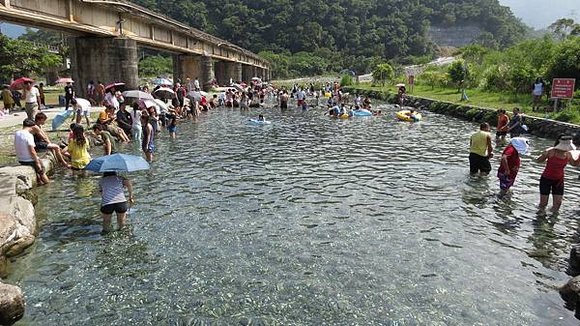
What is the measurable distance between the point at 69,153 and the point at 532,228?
1161 centimetres

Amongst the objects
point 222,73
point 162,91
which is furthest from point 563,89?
point 222,73

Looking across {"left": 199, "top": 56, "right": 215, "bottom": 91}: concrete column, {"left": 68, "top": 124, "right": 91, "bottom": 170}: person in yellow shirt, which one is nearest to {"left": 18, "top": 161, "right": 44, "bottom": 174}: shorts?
{"left": 68, "top": 124, "right": 91, "bottom": 170}: person in yellow shirt

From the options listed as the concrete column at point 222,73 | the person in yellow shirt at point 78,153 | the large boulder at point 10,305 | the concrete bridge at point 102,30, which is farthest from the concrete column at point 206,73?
the large boulder at point 10,305

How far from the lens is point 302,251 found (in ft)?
25.4

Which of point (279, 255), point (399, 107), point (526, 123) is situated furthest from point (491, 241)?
point (399, 107)

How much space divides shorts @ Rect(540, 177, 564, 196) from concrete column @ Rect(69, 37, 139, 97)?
21.7 meters

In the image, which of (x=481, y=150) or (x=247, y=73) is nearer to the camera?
(x=481, y=150)

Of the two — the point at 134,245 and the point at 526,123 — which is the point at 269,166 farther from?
the point at 526,123

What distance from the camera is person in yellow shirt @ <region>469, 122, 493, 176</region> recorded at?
468 inches

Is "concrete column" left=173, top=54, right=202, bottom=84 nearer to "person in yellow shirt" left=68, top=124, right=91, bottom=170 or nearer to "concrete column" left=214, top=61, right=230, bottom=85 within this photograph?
"concrete column" left=214, top=61, right=230, bottom=85

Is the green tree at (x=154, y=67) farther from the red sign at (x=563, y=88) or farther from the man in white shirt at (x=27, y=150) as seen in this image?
the man in white shirt at (x=27, y=150)

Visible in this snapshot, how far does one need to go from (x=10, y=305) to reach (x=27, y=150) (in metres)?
6.37

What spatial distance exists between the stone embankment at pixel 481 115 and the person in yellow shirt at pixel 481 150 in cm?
836

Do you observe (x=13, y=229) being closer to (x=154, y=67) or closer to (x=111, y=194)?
(x=111, y=194)
